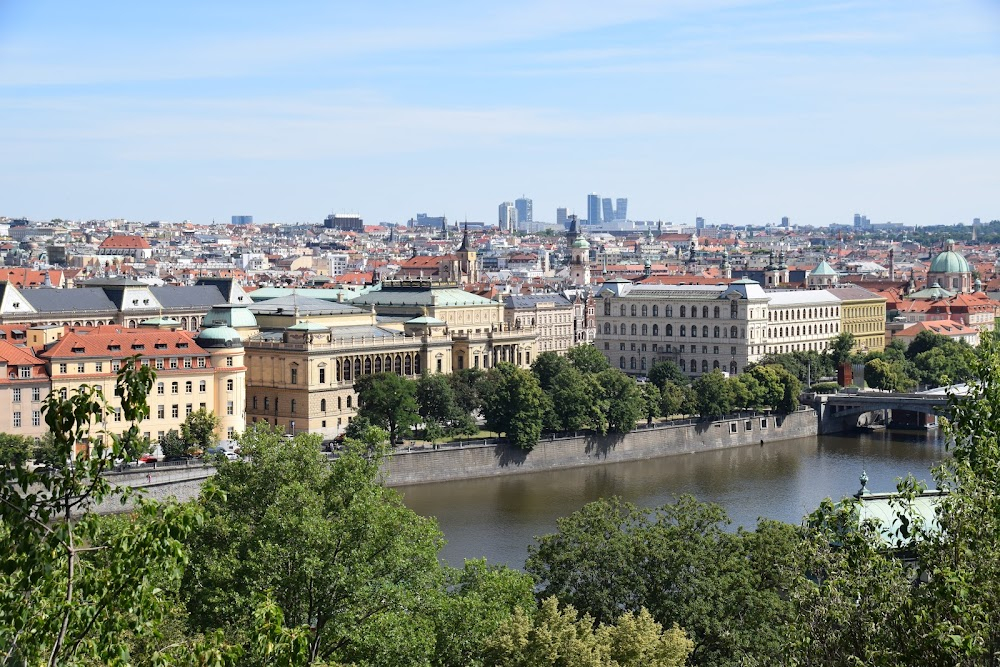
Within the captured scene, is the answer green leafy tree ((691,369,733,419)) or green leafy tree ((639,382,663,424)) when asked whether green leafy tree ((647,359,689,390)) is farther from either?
green leafy tree ((639,382,663,424))

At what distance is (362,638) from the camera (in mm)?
19016

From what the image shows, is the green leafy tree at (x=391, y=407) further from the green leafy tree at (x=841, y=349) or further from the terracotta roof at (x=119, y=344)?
the green leafy tree at (x=841, y=349)

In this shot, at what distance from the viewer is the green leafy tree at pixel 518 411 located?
50.8m

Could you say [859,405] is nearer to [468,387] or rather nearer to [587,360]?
[587,360]

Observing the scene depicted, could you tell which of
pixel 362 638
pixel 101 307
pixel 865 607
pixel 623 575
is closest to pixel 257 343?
pixel 101 307

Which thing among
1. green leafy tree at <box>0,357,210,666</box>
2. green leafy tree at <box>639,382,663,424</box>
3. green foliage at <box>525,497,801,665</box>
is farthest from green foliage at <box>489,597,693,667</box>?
green leafy tree at <box>639,382,663,424</box>

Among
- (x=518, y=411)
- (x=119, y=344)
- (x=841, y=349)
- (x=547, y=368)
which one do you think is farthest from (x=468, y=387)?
(x=841, y=349)

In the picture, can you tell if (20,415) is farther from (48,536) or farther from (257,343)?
(48,536)

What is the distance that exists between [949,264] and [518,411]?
69244 millimetres

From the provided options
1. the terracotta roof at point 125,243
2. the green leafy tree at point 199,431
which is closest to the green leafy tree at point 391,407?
the green leafy tree at point 199,431

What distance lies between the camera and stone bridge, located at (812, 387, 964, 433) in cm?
6122

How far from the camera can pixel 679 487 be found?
153 feet

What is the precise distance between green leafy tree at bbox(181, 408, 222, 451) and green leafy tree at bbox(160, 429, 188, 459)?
0.59ft

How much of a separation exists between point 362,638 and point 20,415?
98.5ft
